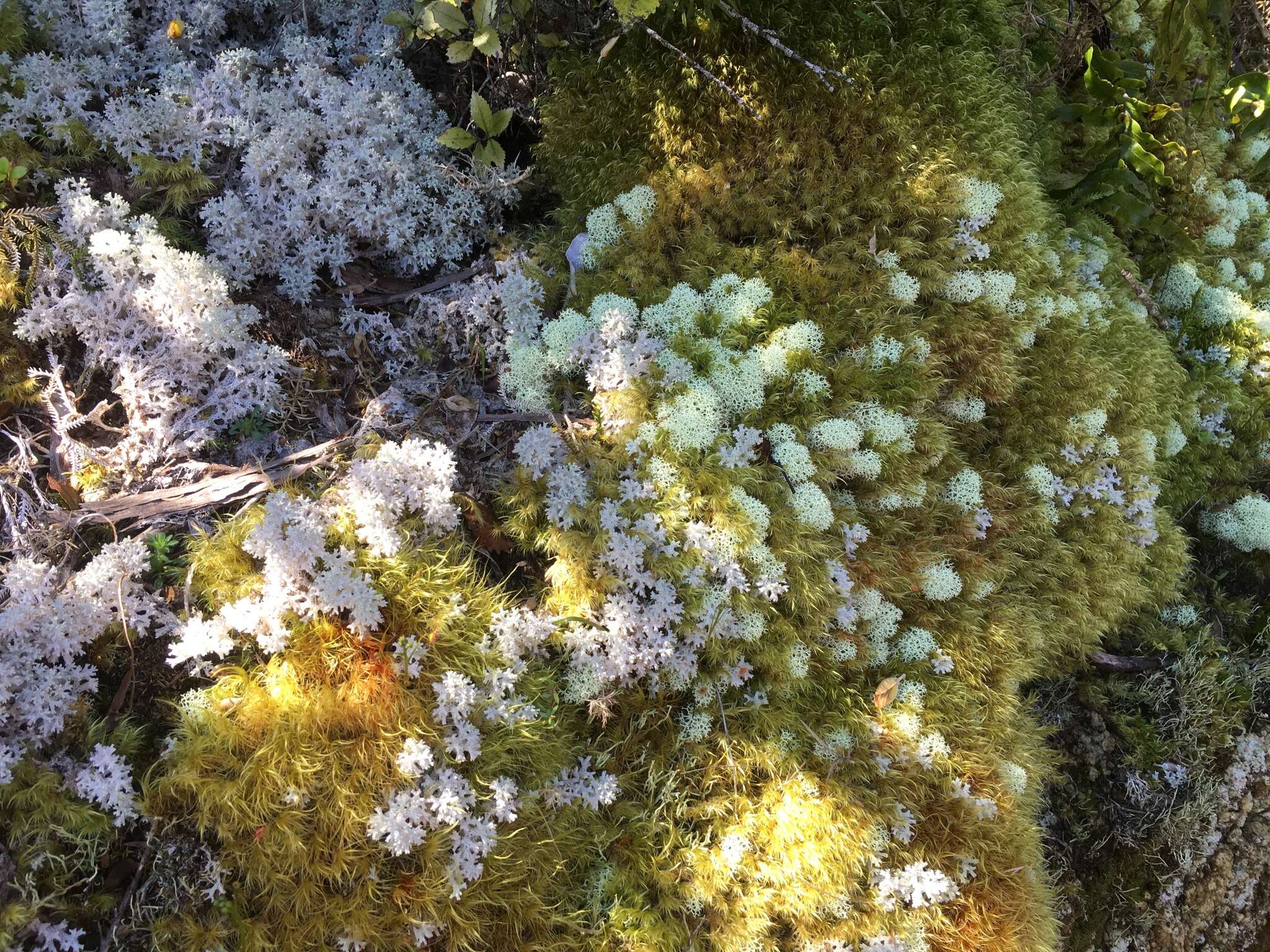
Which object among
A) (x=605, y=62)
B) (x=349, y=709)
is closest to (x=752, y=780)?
(x=349, y=709)

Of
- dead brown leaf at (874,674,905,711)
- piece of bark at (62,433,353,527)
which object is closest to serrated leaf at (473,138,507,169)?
piece of bark at (62,433,353,527)

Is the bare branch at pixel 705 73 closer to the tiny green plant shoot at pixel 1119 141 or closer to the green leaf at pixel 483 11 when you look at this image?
the green leaf at pixel 483 11

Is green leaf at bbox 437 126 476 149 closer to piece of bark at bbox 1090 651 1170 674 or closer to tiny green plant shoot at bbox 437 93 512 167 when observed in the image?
tiny green plant shoot at bbox 437 93 512 167

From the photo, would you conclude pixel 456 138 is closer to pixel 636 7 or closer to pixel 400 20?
pixel 400 20

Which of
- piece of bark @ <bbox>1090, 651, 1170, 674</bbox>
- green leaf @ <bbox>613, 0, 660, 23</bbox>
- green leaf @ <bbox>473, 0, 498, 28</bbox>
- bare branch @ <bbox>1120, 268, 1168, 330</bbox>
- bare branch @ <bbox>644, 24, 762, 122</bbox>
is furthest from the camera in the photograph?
bare branch @ <bbox>1120, 268, 1168, 330</bbox>

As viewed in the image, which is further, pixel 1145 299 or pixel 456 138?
pixel 1145 299

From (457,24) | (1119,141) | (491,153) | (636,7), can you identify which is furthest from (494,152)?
(1119,141)

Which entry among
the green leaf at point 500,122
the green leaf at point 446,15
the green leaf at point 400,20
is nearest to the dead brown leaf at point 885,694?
the green leaf at point 500,122
